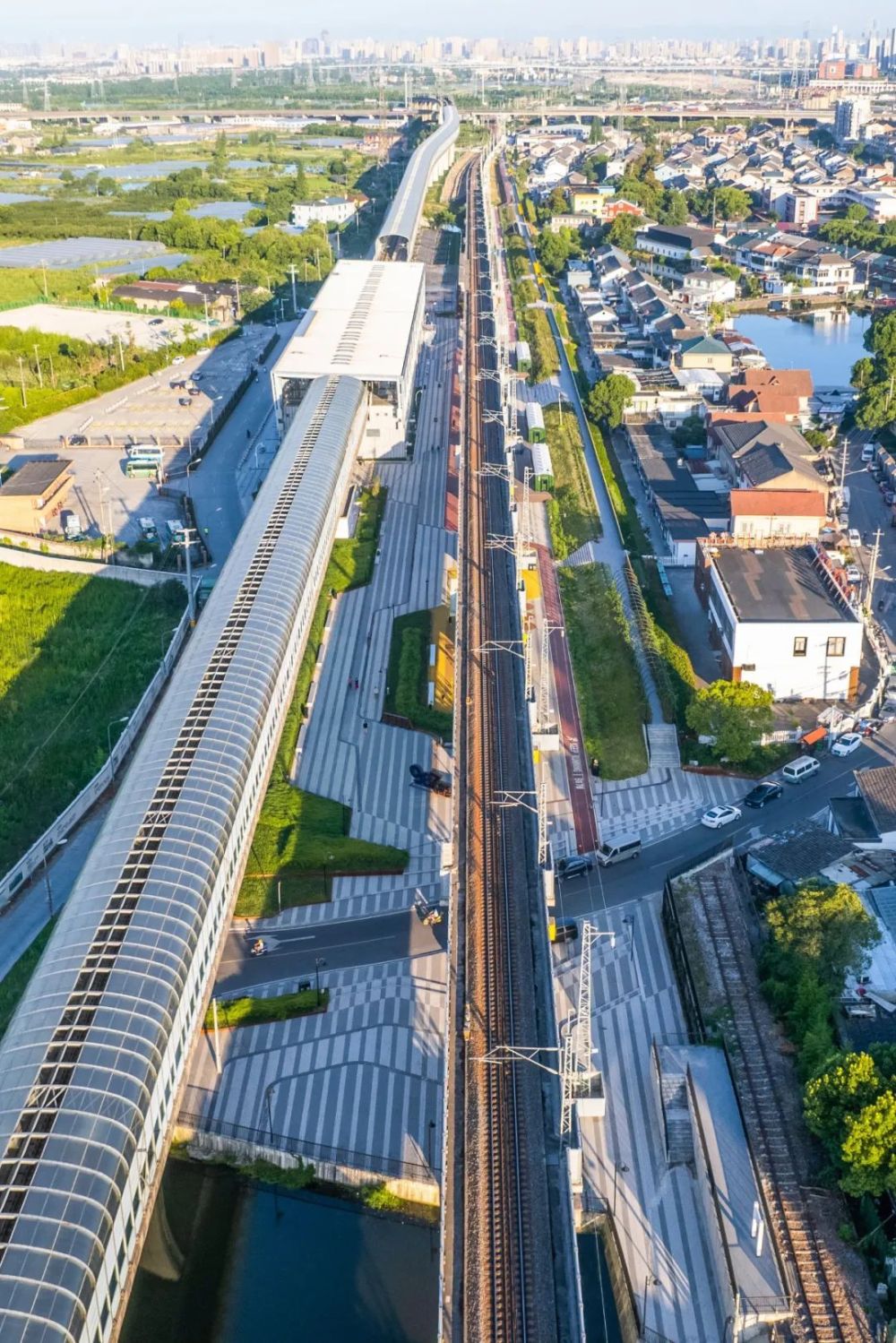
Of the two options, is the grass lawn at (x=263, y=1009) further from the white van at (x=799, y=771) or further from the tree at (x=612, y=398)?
the tree at (x=612, y=398)

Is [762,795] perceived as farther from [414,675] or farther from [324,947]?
[324,947]

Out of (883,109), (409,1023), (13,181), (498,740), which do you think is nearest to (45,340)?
(498,740)

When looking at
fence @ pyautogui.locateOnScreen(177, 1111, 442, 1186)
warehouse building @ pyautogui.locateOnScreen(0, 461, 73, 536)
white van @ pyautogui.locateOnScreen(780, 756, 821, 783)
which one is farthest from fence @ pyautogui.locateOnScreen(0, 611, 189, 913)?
white van @ pyautogui.locateOnScreen(780, 756, 821, 783)

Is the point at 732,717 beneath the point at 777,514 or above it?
beneath

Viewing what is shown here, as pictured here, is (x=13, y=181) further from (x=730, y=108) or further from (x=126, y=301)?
(x=730, y=108)

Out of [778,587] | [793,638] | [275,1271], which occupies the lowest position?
[275,1271]

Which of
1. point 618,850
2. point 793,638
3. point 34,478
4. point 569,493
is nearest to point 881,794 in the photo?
point 618,850

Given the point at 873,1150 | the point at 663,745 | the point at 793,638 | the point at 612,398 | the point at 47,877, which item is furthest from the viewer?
the point at 612,398
